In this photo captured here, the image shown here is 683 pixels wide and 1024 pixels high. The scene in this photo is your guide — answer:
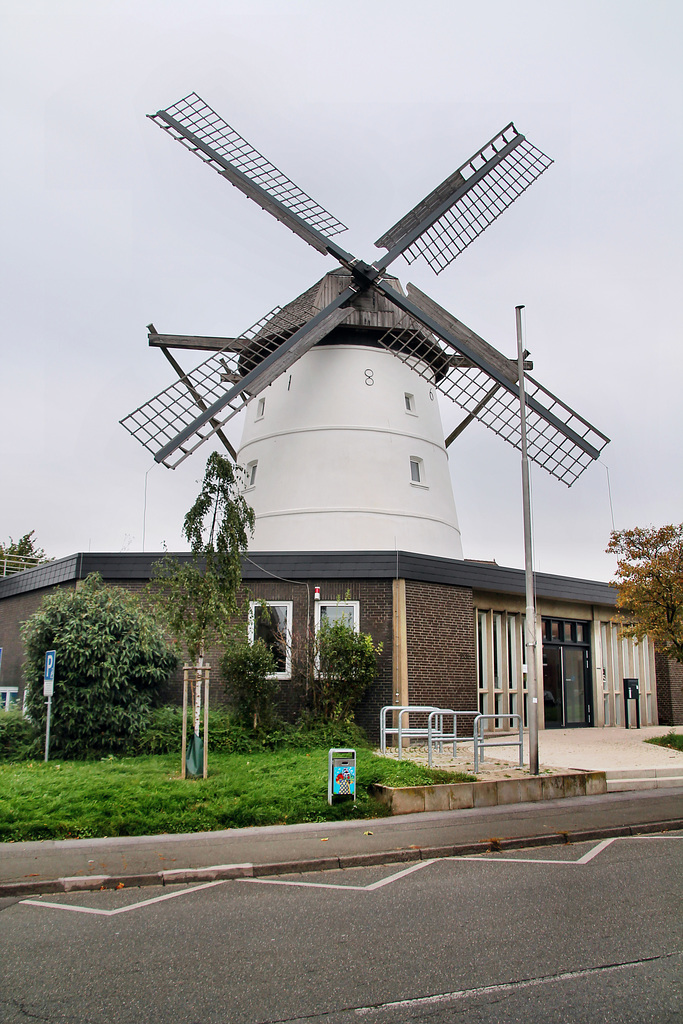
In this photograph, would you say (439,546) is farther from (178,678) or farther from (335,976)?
(335,976)

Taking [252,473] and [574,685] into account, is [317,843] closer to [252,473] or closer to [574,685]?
[252,473]

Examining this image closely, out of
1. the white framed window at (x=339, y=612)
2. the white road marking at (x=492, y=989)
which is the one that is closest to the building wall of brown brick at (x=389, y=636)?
the white framed window at (x=339, y=612)

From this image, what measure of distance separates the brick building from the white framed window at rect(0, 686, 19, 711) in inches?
1.6

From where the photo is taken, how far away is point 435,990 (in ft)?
16.3

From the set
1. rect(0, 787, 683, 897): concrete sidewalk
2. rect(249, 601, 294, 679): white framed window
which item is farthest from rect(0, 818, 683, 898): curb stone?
rect(249, 601, 294, 679): white framed window

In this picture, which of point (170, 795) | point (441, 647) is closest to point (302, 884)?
point (170, 795)

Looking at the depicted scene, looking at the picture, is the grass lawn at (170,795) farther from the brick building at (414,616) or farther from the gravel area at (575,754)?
the brick building at (414,616)

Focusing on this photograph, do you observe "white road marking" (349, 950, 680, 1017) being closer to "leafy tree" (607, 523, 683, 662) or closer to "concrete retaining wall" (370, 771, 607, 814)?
"concrete retaining wall" (370, 771, 607, 814)

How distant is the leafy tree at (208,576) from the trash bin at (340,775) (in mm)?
2560

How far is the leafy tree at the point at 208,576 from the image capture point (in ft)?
42.4

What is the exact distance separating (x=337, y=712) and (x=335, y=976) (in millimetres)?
11023

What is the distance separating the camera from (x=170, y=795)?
10953 millimetres

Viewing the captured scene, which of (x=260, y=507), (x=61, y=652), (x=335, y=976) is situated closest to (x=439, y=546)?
(x=260, y=507)

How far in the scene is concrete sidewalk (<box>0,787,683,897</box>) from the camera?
819 cm
